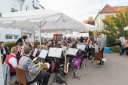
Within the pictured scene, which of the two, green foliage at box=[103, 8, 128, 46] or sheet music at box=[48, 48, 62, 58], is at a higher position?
green foliage at box=[103, 8, 128, 46]

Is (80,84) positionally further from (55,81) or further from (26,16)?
(26,16)

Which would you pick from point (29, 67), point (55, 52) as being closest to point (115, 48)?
point (55, 52)

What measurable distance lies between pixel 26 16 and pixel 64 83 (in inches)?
142

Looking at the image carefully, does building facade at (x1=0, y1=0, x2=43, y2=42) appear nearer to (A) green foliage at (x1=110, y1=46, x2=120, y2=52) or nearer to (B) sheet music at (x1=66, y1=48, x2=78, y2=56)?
(A) green foliage at (x1=110, y1=46, x2=120, y2=52)

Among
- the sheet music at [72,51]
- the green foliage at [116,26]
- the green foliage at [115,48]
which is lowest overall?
the green foliage at [115,48]

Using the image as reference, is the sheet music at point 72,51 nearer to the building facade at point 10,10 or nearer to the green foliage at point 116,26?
the building facade at point 10,10

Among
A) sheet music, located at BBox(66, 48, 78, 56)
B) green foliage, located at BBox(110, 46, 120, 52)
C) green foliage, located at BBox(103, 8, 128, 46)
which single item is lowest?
green foliage, located at BBox(110, 46, 120, 52)

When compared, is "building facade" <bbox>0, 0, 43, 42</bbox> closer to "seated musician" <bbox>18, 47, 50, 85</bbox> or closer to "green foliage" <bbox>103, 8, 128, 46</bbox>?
"green foliage" <bbox>103, 8, 128, 46</bbox>

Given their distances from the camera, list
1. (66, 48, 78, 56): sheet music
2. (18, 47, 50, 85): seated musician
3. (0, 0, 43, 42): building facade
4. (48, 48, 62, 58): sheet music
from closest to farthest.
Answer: (18, 47, 50, 85): seated musician
(48, 48, 62, 58): sheet music
(66, 48, 78, 56): sheet music
(0, 0, 43, 42): building facade

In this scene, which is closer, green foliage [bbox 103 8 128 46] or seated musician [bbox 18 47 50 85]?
seated musician [bbox 18 47 50 85]

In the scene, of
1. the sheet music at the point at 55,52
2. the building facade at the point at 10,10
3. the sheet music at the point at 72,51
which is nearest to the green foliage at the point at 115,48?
the building facade at the point at 10,10

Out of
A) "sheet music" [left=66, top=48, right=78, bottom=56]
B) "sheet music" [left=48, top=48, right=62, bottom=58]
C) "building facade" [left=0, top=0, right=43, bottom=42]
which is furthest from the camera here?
"building facade" [left=0, top=0, right=43, bottom=42]

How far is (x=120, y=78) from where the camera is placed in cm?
1141

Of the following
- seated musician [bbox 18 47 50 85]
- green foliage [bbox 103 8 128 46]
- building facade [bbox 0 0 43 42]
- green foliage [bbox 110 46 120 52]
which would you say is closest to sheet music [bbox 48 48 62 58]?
seated musician [bbox 18 47 50 85]
